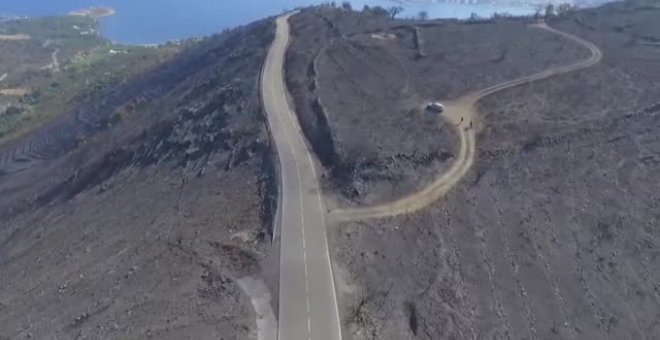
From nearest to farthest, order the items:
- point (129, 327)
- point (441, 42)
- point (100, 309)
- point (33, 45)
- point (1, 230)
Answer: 1. point (129, 327)
2. point (100, 309)
3. point (1, 230)
4. point (441, 42)
5. point (33, 45)

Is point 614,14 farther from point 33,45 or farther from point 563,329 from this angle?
point 33,45

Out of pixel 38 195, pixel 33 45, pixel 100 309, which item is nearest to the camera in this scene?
pixel 100 309

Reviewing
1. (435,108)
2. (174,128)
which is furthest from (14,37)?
(435,108)

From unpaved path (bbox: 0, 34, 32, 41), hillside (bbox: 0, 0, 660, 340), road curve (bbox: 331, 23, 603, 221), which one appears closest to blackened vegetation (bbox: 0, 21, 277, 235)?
hillside (bbox: 0, 0, 660, 340)

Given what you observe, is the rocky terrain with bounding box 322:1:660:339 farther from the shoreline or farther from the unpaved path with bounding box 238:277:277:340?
the shoreline

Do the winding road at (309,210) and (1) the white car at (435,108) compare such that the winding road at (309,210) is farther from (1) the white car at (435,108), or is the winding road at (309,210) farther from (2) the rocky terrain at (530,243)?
(2) the rocky terrain at (530,243)

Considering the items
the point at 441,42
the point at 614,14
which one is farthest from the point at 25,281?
the point at 614,14
